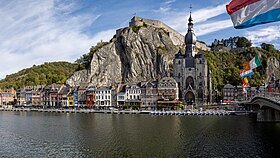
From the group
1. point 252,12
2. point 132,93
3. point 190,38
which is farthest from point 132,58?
point 252,12

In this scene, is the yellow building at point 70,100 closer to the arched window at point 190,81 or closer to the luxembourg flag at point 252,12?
the arched window at point 190,81

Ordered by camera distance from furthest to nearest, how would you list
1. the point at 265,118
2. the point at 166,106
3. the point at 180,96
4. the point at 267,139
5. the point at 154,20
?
the point at 154,20 < the point at 180,96 < the point at 166,106 < the point at 265,118 < the point at 267,139

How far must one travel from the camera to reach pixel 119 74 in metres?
110

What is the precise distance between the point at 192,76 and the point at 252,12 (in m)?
85.0

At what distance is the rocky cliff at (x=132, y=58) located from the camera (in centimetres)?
10623

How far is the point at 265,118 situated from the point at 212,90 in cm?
4765

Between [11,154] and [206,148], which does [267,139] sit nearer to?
[206,148]

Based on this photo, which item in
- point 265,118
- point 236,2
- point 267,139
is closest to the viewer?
point 236,2

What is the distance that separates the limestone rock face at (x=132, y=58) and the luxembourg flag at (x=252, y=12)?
296ft

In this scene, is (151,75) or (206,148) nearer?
(206,148)

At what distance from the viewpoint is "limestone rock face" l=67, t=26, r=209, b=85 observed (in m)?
106

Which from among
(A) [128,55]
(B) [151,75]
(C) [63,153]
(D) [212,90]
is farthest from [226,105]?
(C) [63,153]

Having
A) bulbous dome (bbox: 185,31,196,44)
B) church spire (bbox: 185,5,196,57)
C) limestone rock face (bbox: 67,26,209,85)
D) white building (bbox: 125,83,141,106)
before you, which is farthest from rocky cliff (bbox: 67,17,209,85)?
white building (bbox: 125,83,141,106)

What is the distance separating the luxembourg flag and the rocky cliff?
296 feet
